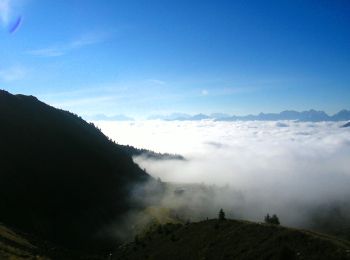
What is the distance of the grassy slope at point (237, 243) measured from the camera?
157 feet

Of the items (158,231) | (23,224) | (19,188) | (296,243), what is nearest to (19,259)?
(296,243)

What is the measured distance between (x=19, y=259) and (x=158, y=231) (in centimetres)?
5381

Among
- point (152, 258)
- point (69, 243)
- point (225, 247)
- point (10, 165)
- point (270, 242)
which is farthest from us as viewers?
point (10, 165)

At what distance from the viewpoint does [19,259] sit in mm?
49531

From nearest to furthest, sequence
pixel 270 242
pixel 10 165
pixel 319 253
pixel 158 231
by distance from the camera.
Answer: pixel 319 253 < pixel 270 242 < pixel 158 231 < pixel 10 165

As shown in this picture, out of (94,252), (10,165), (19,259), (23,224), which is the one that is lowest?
(94,252)

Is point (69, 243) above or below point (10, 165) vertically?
below

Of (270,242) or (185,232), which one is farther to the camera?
(185,232)

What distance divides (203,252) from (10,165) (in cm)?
15617

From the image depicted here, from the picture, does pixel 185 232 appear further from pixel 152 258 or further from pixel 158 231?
pixel 158 231

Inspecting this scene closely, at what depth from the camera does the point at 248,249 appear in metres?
57.8

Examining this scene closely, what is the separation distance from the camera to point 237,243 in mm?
62312

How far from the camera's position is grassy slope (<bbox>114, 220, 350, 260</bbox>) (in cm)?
4775

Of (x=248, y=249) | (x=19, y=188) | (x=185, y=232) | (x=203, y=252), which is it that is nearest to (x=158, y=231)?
(x=185, y=232)
